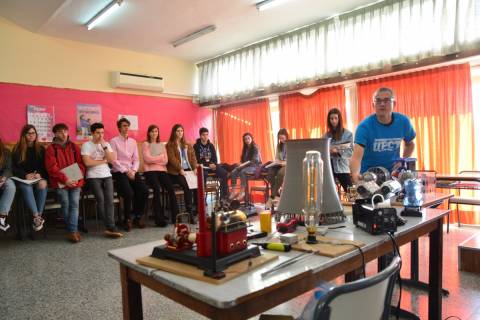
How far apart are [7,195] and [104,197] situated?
3.22 ft

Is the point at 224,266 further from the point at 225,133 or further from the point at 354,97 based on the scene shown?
the point at 225,133

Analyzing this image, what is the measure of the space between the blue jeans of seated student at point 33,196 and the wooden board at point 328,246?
365 centimetres

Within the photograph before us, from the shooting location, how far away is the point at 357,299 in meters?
0.80

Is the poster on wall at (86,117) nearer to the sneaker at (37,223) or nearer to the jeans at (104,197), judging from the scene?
the jeans at (104,197)

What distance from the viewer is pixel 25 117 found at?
4.93 meters

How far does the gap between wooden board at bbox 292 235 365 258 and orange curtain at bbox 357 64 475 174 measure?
139 inches

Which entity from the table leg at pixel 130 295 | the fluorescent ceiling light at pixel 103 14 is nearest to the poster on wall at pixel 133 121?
the fluorescent ceiling light at pixel 103 14

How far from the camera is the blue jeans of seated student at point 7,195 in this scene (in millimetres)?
3779

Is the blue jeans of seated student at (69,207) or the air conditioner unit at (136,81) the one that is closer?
the blue jeans of seated student at (69,207)

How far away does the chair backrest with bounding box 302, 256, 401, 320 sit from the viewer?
76 centimetres

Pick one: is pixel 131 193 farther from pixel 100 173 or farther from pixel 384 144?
pixel 384 144

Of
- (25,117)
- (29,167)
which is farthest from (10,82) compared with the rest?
(29,167)

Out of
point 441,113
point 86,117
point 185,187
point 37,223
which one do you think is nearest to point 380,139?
point 441,113

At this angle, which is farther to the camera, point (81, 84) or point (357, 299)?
point (81, 84)
